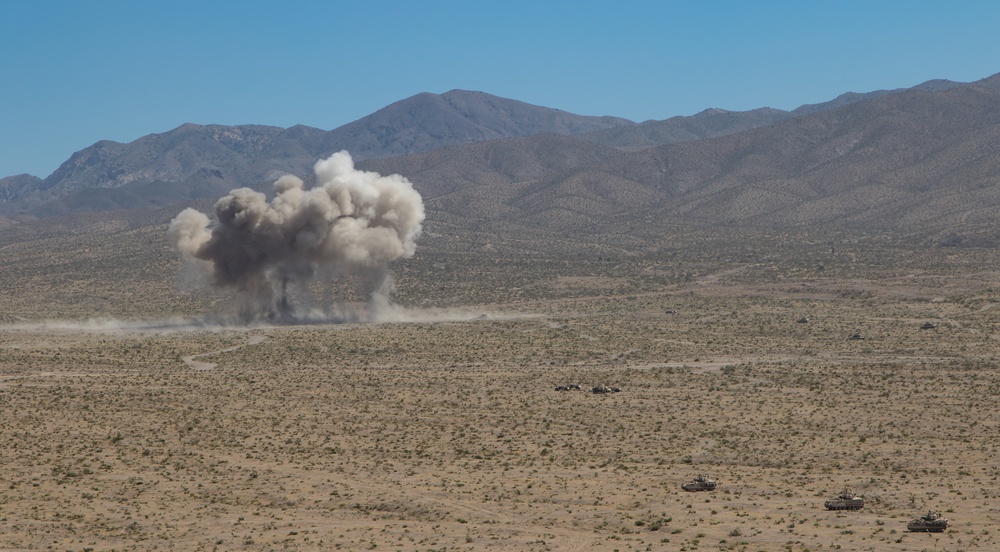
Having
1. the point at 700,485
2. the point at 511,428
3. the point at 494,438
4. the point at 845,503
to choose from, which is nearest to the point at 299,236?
the point at 511,428

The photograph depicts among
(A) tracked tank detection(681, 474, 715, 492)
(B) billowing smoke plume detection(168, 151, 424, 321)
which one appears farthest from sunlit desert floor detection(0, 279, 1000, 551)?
(B) billowing smoke plume detection(168, 151, 424, 321)

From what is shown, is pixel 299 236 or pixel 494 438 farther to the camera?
pixel 299 236

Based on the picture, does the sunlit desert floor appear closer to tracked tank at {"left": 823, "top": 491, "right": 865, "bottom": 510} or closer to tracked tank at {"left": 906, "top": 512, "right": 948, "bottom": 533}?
tracked tank at {"left": 906, "top": 512, "right": 948, "bottom": 533}

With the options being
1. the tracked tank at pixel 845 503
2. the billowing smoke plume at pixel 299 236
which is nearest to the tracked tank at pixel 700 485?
the tracked tank at pixel 845 503

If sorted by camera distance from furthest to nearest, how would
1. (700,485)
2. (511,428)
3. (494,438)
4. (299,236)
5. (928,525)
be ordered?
(299,236), (511,428), (494,438), (700,485), (928,525)

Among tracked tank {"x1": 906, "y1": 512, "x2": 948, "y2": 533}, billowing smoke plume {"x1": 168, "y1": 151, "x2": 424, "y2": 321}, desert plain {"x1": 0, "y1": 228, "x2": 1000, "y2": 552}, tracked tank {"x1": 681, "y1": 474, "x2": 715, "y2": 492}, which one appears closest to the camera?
tracked tank {"x1": 906, "y1": 512, "x2": 948, "y2": 533}

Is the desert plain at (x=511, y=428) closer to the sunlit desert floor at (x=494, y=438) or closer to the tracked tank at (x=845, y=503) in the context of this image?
the sunlit desert floor at (x=494, y=438)

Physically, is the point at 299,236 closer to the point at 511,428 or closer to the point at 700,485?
the point at 511,428

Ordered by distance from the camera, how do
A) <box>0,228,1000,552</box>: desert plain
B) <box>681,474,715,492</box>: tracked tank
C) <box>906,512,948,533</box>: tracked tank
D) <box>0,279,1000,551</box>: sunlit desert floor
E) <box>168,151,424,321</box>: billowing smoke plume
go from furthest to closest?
<box>168,151,424,321</box>: billowing smoke plume → <box>681,474,715,492</box>: tracked tank → <box>0,228,1000,552</box>: desert plain → <box>0,279,1000,551</box>: sunlit desert floor → <box>906,512,948,533</box>: tracked tank
